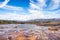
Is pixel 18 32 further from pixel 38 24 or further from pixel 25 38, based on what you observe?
pixel 38 24

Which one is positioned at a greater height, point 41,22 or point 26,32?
point 41,22

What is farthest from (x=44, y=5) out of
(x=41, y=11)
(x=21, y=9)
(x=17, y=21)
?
(x=17, y=21)

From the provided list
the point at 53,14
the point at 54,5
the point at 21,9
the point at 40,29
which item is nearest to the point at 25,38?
the point at 40,29

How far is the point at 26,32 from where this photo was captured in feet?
5.36

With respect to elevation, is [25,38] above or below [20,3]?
below

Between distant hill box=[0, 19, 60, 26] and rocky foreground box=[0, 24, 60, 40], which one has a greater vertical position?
distant hill box=[0, 19, 60, 26]

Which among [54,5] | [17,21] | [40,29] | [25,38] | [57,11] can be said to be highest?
[54,5]

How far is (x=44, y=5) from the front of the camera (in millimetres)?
1685

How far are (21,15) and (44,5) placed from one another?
1.31 ft

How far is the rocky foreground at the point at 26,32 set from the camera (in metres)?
1.60

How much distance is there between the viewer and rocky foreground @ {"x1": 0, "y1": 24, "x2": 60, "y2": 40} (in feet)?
5.26

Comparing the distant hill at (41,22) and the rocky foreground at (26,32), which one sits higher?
the distant hill at (41,22)

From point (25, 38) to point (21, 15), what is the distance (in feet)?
1.20

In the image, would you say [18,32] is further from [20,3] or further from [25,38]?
[20,3]
